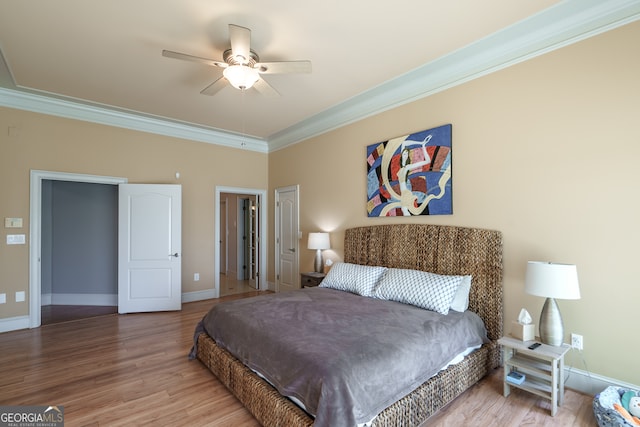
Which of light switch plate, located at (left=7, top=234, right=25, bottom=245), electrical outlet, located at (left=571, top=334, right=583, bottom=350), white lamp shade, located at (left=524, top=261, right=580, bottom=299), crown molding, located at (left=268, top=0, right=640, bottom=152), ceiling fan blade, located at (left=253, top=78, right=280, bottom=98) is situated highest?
crown molding, located at (left=268, top=0, right=640, bottom=152)

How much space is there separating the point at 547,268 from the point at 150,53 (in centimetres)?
390

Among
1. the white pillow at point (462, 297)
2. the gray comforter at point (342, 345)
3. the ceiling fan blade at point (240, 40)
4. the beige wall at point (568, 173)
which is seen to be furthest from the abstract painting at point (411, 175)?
the ceiling fan blade at point (240, 40)

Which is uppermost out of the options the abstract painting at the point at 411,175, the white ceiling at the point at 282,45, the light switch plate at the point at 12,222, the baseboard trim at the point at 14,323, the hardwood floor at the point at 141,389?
the white ceiling at the point at 282,45

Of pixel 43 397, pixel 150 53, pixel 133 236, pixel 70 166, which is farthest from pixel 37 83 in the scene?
pixel 43 397

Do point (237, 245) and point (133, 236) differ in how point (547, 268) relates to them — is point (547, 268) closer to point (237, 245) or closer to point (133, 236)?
point (133, 236)

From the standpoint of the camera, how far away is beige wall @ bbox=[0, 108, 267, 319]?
390 cm

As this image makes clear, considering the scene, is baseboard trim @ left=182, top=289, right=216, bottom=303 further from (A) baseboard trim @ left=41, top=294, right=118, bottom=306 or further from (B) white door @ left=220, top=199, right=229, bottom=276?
(B) white door @ left=220, top=199, right=229, bottom=276

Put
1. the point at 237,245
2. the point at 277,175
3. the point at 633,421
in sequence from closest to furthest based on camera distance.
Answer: the point at 633,421 < the point at 277,175 < the point at 237,245

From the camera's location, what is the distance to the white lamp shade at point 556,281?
214 cm

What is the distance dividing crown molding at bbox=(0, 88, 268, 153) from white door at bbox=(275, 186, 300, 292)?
4.05 feet

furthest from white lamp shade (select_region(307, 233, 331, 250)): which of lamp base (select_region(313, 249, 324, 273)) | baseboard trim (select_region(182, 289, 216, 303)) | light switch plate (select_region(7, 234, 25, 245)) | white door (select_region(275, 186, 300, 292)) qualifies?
light switch plate (select_region(7, 234, 25, 245))

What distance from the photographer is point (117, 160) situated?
465 cm

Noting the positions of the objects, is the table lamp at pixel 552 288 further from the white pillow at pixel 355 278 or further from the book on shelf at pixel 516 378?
the white pillow at pixel 355 278

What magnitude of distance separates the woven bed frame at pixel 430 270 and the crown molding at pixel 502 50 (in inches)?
61.3
